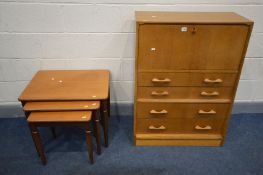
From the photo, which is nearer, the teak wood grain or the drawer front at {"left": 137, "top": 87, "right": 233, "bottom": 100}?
the teak wood grain

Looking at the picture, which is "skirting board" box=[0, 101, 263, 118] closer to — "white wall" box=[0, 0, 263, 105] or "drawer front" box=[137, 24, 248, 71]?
"white wall" box=[0, 0, 263, 105]

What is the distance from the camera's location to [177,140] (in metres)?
2.05

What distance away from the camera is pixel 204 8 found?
1.94 meters

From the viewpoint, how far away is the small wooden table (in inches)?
67.6

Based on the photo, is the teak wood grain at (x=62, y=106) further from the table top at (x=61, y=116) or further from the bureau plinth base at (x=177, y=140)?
the bureau plinth base at (x=177, y=140)

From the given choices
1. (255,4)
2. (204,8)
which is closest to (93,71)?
(204,8)

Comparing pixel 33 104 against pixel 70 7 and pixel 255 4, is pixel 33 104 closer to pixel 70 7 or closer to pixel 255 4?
pixel 70 7

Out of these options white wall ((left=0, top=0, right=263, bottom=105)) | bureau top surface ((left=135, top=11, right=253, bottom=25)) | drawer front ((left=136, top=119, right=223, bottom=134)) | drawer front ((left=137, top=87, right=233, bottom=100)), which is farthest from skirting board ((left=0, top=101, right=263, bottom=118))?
bureau top surface ((left=135, top=11, right=253, bottom=25))

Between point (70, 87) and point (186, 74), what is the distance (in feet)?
3.06

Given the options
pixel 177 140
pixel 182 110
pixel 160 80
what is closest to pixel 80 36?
pixel 160 80

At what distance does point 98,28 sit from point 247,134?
1763 mm

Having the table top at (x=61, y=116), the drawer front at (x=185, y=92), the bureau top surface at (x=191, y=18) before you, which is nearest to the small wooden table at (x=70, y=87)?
the table top at (x=61, y=116)

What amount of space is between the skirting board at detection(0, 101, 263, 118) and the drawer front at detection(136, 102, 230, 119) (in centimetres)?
52

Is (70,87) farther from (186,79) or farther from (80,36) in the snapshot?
(186,79)
